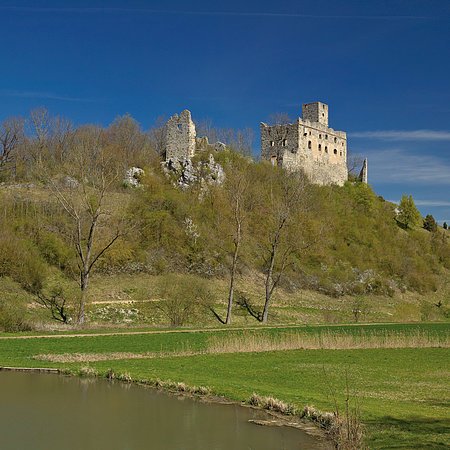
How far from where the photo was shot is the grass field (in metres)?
13.4

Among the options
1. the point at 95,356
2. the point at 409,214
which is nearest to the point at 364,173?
the point at 409,214

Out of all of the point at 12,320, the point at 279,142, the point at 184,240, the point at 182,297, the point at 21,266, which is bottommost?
the point at 12,320

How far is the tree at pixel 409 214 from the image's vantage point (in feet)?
321

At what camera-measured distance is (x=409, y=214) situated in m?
97.9

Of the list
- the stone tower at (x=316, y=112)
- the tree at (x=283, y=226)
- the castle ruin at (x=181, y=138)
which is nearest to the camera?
the tree at (x=283, y=226)

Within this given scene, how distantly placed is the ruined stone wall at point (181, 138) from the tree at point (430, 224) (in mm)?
52157

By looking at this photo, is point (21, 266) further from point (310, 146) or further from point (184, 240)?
point (310, 146)

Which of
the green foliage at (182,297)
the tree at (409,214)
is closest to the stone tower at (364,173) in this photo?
the tree at (409,214)

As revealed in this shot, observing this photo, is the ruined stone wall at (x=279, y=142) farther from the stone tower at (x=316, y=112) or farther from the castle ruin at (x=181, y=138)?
the castle ruin at (x=181, y=138)

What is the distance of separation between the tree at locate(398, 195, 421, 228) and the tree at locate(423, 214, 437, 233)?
227 inches

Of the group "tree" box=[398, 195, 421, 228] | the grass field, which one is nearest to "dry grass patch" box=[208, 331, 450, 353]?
the grass field

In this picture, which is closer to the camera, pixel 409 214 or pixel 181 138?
pixel 181 138

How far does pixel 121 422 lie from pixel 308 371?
10173mm

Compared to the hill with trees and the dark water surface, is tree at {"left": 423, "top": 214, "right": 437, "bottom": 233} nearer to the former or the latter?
the hill with trees
